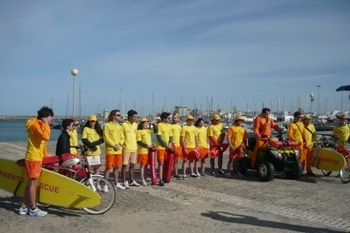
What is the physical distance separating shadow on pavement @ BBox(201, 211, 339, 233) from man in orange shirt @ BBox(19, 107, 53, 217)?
2.97 metres

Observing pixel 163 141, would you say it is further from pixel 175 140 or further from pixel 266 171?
pixel 266 171

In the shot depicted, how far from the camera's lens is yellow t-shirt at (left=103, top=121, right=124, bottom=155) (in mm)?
7980

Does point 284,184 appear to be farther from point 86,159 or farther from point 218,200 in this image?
point 86,159

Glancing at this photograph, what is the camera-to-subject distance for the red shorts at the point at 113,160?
8.04 m

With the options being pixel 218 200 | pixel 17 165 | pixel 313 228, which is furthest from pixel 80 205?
pixel 313 228

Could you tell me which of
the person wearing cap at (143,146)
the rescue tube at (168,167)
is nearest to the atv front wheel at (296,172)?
the rescue tube at (168,167)

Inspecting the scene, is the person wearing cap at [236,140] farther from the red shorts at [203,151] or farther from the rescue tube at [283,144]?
the rescue tube at [283,144]

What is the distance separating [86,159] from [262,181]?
515cm

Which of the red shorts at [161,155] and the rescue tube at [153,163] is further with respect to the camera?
the red shorts at [161,155]

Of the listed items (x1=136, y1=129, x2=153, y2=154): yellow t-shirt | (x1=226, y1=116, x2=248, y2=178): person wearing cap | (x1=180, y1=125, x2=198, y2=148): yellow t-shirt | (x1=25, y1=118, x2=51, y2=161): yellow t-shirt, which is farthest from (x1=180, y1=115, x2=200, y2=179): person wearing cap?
(x1=25, y1=118, x2=51, y2=161): yellow t-shirt

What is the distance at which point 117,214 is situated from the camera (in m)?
6.06

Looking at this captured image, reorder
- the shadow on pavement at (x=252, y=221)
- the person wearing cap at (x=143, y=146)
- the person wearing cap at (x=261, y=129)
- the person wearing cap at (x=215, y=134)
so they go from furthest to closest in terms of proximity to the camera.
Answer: the person wearing cap at (x=215, y=134) → the person wearing cap at (x=261, y=129) → the person wearing cap at (x=143, y=146) → the shadow on pavement at (x=252, y=221)

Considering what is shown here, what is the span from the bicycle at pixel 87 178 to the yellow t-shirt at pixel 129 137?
1.88 meters

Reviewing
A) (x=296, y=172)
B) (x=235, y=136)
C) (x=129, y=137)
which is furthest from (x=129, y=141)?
(x=296, y=172)
